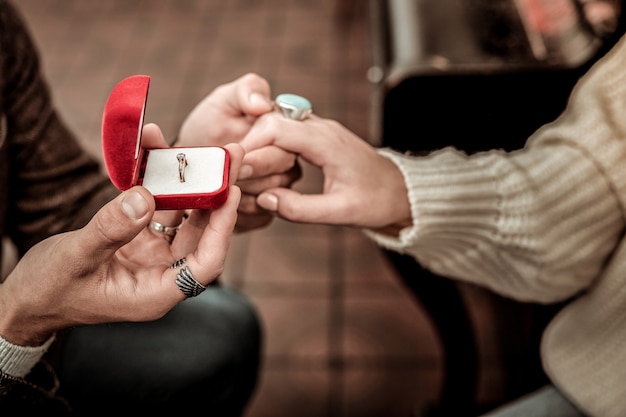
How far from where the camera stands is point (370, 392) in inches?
45.2

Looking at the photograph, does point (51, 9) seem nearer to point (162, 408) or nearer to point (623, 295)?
point (162, 408)

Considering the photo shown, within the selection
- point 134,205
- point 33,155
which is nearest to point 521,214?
point 134,205

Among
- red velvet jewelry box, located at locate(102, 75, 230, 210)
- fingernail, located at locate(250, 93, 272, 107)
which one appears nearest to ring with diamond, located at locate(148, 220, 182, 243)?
red velvet jewelry box, located at locate(102, 75, 230, 210)

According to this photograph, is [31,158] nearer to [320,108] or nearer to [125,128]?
[125,128]

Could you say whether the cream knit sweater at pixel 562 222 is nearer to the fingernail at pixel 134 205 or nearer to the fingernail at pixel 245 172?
the fingernail at pixel 245 172

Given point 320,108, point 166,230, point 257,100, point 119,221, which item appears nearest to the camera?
point 119,221

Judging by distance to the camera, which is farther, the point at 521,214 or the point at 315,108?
the point at 315,108

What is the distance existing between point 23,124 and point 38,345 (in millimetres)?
326

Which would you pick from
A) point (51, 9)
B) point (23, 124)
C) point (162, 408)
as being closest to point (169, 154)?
point (23, 124)

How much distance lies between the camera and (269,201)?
25.0 inches

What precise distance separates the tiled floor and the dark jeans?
230mm

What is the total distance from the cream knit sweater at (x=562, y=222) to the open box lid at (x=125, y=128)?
311 mm

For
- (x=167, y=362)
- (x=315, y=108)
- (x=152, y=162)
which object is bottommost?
(x=315, y=108)

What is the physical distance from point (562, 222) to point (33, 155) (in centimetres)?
63
